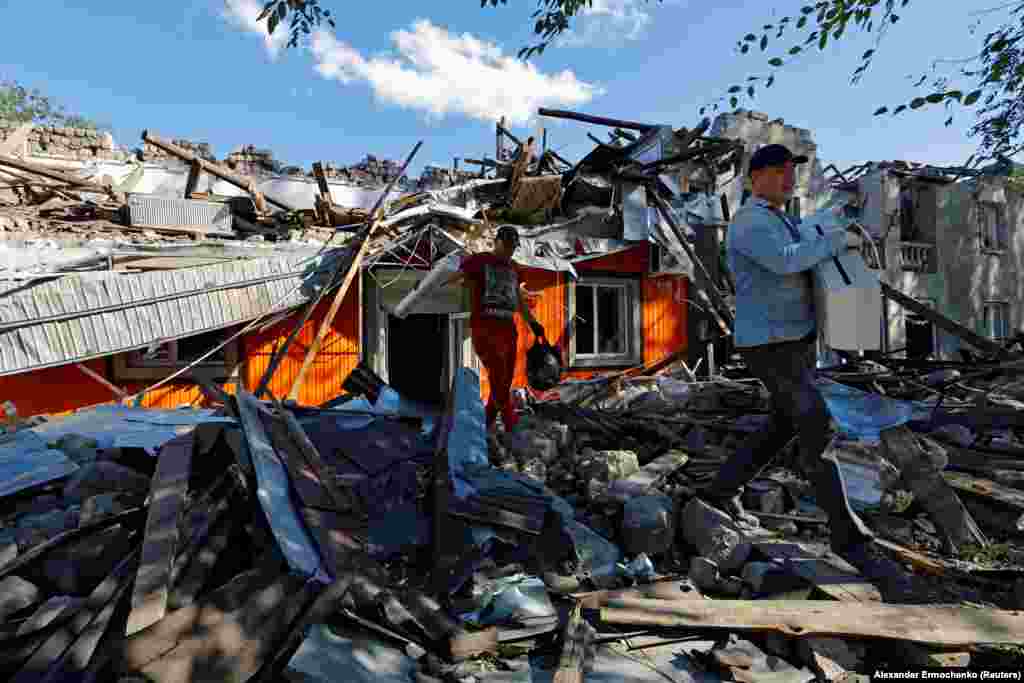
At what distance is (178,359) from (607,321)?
7150 mm

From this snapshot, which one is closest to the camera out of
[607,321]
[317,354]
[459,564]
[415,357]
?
[459,564]

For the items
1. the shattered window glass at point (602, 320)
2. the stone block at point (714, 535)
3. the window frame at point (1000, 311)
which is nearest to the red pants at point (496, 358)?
the stone block at point (714, 535)

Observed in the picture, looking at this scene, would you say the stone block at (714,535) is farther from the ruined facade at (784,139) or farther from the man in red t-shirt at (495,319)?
the ruined facade at (784,139)

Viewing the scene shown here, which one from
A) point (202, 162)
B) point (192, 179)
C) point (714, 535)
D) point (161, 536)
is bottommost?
point (714, 535)

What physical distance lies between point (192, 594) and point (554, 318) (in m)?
8.28

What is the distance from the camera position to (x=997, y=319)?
1872cm

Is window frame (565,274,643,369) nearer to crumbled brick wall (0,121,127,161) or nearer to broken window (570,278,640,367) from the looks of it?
broken window (570,278,640,367)

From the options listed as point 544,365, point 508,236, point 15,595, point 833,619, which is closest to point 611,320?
point 544,365

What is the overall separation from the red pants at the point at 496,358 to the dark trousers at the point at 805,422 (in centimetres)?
222

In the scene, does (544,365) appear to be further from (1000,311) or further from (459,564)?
(1000,311)

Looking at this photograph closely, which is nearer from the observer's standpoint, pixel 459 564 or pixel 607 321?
pixel 459 564

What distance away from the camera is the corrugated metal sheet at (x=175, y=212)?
7.80 metres

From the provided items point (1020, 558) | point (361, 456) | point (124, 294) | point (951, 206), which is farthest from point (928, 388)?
point (951, 206)

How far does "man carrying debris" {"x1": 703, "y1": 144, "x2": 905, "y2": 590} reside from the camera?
104 inches
